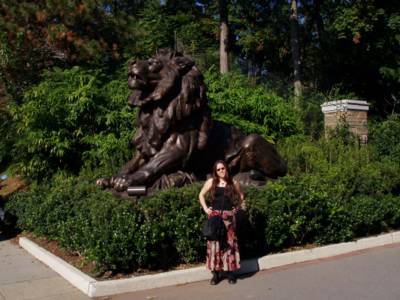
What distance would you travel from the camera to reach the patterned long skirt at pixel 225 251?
5332 mm

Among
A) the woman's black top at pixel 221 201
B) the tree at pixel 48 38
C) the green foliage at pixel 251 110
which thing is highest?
the tree at pixel 48 38

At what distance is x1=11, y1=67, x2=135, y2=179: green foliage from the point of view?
10.2 metres

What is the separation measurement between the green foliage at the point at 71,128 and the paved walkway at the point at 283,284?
3.98 m

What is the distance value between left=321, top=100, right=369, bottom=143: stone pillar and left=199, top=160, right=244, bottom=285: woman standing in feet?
28.2

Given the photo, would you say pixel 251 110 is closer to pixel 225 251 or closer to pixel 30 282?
pixel 225 251

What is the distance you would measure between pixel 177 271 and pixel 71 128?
604cm

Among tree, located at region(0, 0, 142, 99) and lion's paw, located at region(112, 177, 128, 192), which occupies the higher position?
tree, located at region(0, 0, 142, 99)

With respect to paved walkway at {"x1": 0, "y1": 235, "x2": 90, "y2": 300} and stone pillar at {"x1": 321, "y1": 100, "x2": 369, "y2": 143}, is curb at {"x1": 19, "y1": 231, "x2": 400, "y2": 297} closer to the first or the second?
paved walkway at {"x1": 0, "y1": 235, "x2": 90, "y2": 300}

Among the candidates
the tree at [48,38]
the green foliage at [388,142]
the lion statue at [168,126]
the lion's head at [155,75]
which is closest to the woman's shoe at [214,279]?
the lion statue at [168,126]

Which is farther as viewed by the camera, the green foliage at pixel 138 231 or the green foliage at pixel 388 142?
the green foliage at pixel 388 142

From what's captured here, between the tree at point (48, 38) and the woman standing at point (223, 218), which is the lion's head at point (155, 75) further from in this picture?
the tree at point (48, 38)

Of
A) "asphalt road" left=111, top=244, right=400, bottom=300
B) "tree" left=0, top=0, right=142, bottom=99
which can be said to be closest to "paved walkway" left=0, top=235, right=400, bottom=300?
"asphalt road" left=111, top=244, right=400, bottom=300

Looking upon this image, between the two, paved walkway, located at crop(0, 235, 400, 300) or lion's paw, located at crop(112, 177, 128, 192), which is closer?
paved walkway, located at crop(0, 235, 400, 300)

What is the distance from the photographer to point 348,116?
535 inches
